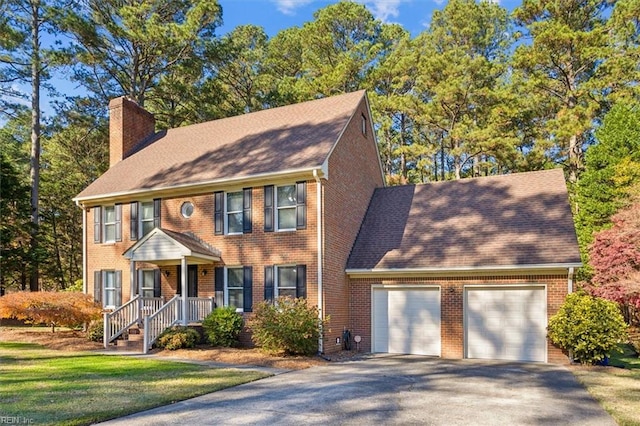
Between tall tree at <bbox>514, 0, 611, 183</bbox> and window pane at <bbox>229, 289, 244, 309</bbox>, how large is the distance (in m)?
18.4

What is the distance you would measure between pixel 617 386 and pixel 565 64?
21.9m

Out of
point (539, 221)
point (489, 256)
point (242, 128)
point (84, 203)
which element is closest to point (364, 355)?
point (489, 256)

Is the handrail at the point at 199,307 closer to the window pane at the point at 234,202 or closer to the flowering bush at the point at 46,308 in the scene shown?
the window pane at the point at 234,202

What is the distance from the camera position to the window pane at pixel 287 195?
49.1 ft

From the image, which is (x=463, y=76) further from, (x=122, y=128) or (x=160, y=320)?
(x=160, y=320)

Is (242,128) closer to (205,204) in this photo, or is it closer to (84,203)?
(205,204)

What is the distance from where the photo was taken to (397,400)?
8164mm

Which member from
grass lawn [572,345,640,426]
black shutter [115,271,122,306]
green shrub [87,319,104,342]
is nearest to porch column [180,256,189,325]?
green shrub [87,319,104,342]

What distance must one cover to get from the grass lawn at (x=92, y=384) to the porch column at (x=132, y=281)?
361cm

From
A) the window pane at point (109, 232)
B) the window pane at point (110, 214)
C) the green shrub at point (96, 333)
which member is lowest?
the green shrub at point (96, 333)

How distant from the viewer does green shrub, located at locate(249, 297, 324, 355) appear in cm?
1284

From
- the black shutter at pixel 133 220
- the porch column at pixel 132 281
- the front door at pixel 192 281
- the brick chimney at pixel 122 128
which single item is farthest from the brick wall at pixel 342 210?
the brick chimney at pixel 122 128

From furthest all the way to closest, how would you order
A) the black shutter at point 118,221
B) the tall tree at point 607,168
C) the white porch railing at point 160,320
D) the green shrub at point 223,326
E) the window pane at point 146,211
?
the tall tree at point 607,168, the black shutter at point 118,221, the window pane at point 146,211, the green shrub at point 223,326, the white porch railing at point 160,320

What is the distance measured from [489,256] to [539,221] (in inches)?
81.1
